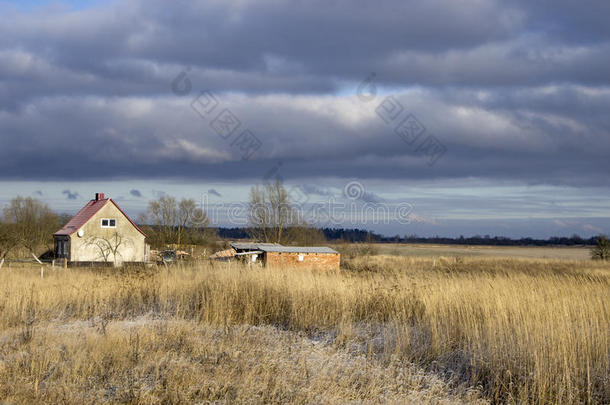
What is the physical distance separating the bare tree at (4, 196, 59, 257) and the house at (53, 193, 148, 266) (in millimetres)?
3062

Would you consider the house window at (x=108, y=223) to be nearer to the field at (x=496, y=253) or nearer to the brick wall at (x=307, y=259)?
the brick wall at (x=307, y=259)

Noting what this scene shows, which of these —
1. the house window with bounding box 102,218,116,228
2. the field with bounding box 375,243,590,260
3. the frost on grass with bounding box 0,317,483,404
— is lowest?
the field with bounding box 375,243,590,260

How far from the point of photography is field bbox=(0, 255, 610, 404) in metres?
6.23

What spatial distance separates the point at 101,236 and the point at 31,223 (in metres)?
12.6

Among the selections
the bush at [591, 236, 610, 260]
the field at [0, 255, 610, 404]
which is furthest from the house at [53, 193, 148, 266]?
the bush at [591, 236, 610, 260]

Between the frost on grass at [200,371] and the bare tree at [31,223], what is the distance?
46.8 m

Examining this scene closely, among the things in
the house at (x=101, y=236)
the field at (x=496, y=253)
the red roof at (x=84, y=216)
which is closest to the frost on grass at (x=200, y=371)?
the house at (x=101, y=236)

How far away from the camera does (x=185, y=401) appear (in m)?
5.80

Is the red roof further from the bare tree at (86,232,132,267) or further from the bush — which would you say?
the bush

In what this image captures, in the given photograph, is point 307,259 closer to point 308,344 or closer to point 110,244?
point 110,244

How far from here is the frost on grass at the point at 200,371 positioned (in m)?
6.02

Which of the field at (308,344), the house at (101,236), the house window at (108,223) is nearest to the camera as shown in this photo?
the field at (308,344)

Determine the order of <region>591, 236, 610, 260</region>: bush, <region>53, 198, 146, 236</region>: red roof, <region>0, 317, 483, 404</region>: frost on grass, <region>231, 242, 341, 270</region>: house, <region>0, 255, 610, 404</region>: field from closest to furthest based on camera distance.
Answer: <region>0, 317, 483, 404</region>: frost on grass → <region>0, 255, 610, 404</region>: field → <region>231, 242, 341, 270</region>: house → <region>53, 198, 146, 236</region>: red roof → <region>591, 236, 610, 260</region>: bush

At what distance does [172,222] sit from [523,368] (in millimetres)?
69244
